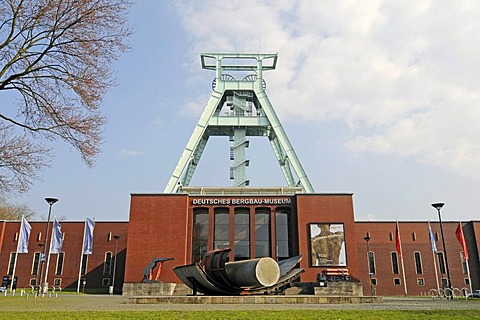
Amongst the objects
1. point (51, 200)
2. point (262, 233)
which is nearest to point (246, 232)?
point (262, 233)

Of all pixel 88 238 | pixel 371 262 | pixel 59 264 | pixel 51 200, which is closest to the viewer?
pixel 51 200

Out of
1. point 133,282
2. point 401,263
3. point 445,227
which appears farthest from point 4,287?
point 445,227

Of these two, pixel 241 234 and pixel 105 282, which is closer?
pixel 241 234

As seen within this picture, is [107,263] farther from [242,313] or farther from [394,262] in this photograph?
[242,313]

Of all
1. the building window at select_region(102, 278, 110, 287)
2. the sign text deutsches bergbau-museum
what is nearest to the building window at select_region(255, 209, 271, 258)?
the sign text deutsches bergbau-museum

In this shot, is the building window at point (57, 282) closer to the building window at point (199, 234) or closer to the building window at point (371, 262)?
the building window at point (199, 234)

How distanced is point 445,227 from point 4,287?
43.6 meters

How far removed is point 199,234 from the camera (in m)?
33.6

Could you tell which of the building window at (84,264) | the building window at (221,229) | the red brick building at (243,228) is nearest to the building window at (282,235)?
the red brick building at (243,228)

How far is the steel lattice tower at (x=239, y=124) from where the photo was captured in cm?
3762

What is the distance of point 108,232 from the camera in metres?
43.6

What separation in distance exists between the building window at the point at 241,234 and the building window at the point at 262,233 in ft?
2.43

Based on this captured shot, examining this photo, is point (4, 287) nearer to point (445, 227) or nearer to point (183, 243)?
point (183, 243)

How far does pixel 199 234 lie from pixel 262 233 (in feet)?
16.9
